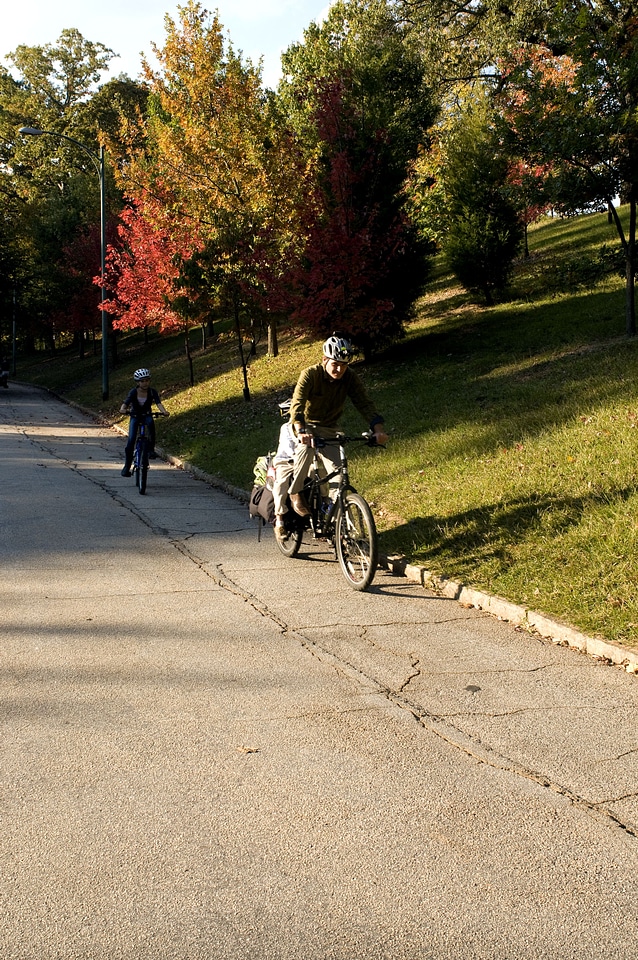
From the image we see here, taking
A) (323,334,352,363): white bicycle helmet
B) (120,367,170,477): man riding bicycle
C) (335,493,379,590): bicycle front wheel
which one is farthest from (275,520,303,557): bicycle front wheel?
(120,367,170,477): man riding bicycle

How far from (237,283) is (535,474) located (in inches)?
528

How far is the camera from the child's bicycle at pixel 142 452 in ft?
43.5

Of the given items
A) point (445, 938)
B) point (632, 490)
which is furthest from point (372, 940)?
point (632, 490)

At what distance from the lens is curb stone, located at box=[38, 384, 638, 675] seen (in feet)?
19.0

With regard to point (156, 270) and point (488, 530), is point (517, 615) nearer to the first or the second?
point (488, 530)

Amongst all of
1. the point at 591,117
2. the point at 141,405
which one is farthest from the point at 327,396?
the point at 591,117

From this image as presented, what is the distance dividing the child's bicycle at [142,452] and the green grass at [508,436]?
4.91ft

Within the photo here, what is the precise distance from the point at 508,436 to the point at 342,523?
4206 mm

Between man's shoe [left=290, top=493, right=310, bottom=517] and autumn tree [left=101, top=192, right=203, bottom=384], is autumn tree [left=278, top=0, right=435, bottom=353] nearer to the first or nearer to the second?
autumn tree [left=101, top=192, right=203, bottom=384]

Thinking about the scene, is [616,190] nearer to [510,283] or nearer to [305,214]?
[305,214]

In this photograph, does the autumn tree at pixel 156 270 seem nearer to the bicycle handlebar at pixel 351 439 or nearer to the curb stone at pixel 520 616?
the bicycle handlebar at pixel 351 439

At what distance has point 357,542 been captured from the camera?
7887mm

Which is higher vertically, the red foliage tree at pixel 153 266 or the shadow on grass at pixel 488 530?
the red foliage tree at pixel 153 266

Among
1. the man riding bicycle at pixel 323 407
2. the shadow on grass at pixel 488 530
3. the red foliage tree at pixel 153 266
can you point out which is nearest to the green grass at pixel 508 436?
the shadow on grass at pixel 488 530
